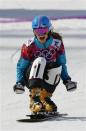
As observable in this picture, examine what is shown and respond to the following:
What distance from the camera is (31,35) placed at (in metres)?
11.2

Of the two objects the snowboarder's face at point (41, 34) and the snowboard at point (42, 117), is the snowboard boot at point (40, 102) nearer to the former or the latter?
the snowboard at point (42, 117)

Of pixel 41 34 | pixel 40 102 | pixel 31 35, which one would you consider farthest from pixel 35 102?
pixel 31 35

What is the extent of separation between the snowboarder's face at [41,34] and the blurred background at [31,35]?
62cm

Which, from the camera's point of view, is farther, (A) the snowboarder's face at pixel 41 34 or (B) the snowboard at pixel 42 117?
(A) the snowboarder's face at pixel 41 34

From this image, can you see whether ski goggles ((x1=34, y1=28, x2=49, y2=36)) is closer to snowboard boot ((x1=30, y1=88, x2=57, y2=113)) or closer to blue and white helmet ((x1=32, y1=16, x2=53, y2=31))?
blue and white helmet ((x1=32, y1=16, x2=53, y2=31))

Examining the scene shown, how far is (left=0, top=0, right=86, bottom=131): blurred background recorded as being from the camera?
641 centimetres

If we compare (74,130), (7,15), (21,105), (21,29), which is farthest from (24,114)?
(7,15)

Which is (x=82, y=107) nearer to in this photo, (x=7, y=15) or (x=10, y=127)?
(x=10, y=127)

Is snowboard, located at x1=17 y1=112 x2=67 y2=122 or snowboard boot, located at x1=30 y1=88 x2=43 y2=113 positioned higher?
snowboard boot, located at x1=30 y1=88 x2=43 y2=113

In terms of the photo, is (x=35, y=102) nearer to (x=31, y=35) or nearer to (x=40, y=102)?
(x=40, y=102)

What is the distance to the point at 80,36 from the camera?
1109 centimetres

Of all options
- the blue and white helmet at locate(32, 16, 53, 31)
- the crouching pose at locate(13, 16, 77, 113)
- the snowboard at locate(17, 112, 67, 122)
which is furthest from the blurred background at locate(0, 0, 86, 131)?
the blue and white helmet at locate(32, 16, 53, 31)

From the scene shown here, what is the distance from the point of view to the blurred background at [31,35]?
6.41m

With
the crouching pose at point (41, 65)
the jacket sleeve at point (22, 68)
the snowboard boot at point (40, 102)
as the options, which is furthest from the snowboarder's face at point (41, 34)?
the snowboard boot at point (40, 102)
